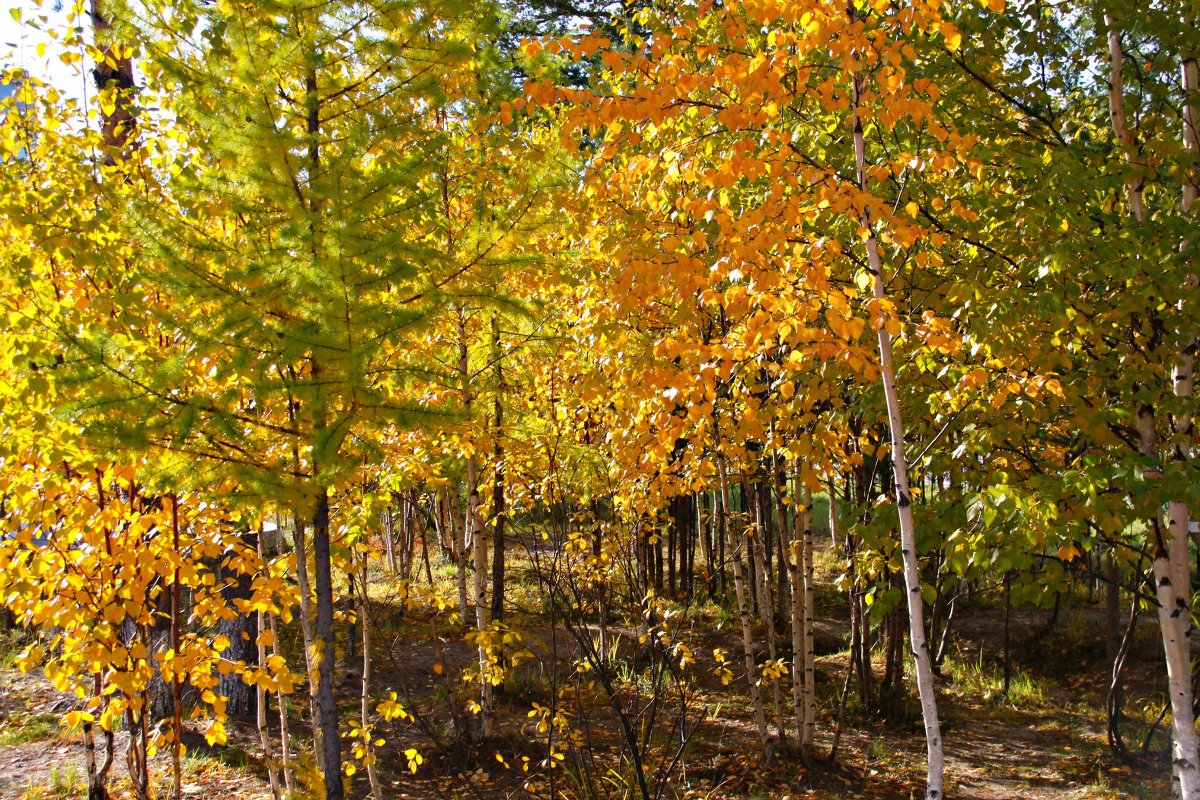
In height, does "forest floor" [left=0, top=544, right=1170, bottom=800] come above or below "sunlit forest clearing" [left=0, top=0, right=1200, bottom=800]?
below

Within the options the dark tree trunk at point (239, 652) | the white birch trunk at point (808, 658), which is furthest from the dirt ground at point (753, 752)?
the dark tree trunk at point (239, 652)

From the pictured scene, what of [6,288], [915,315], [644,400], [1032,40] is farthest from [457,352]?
[1032,40]

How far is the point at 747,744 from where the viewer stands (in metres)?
7.78

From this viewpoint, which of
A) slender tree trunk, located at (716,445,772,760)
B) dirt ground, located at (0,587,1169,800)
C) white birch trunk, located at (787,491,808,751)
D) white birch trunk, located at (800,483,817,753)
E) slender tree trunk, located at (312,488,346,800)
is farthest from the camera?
white birch trunk, located at (787,491,808,751)

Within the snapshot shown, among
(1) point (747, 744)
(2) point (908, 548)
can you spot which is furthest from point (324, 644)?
(1) point (747, 744)

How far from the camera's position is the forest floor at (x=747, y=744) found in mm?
6590

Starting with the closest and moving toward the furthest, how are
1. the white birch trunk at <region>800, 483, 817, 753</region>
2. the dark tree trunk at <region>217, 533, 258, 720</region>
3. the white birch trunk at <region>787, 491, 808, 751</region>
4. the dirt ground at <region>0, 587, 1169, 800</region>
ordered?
the dirt ground at <region>0, 587, 1169, 800</region> → the white birch trunk at <region>800, 483, 817, 753</region> → the white birch trunk at <region>787, 491, 808, 751</region> → the dark tree trunk at <region>217, 533, 258, 720</region>

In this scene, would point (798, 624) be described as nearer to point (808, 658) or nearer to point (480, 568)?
point (808, 658)

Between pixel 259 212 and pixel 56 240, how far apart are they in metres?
1.10

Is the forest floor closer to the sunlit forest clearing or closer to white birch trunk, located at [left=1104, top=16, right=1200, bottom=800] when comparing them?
the sunlit forest clearing

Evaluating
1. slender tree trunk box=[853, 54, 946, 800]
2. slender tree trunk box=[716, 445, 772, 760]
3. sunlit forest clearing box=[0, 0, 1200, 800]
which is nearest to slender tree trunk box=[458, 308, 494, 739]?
sunlit forest clearing box=[0, 0, 1200, 800]

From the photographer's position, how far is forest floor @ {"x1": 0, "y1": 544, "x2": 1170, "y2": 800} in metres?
6.59

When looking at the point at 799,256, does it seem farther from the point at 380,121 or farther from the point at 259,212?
the point at 259,212

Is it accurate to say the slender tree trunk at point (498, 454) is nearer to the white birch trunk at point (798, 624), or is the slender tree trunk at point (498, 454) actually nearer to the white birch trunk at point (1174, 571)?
the white birch trunk at point (798, 624)
